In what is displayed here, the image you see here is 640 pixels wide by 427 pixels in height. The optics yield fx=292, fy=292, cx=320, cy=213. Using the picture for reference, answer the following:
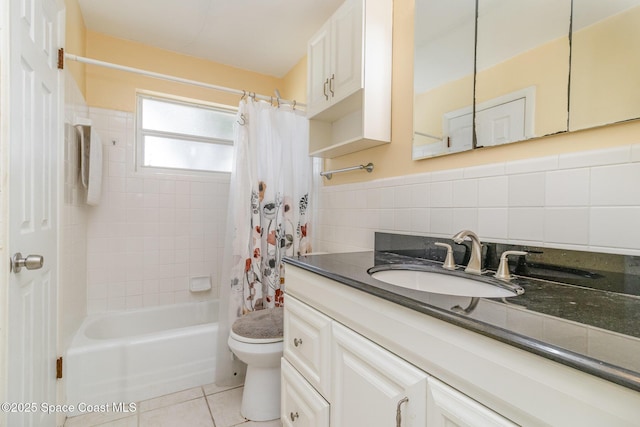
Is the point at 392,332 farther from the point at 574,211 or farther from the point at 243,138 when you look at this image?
the point at 243,138

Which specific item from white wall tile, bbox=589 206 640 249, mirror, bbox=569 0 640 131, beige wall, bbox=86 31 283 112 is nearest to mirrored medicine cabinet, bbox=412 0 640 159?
mirror, bbox=569 0 640 131

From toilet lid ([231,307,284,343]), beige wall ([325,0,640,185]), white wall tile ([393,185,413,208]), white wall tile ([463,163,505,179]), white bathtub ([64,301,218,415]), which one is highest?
beige wall ([325,0,640,185])

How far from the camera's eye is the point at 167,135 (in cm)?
244

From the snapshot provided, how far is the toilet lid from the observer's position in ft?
4.84

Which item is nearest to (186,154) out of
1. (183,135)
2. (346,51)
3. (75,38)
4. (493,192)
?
(183,135)

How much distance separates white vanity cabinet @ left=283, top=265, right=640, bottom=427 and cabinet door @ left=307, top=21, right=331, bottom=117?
1.09 m

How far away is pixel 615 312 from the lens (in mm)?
604

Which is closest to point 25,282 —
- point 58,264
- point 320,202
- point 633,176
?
point 58,264

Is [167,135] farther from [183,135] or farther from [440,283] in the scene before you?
[440,283]

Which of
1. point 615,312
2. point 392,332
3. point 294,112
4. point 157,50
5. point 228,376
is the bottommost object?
point 228,376

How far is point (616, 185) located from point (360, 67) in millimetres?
1097

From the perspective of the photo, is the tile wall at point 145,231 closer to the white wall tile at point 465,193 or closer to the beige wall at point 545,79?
the white wall tile at point 465,193

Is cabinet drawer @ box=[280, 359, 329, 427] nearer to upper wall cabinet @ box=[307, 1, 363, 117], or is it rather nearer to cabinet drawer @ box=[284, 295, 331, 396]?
cabinet drawer @ box=[284, 295, 331, 396]

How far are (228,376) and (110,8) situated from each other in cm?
248
